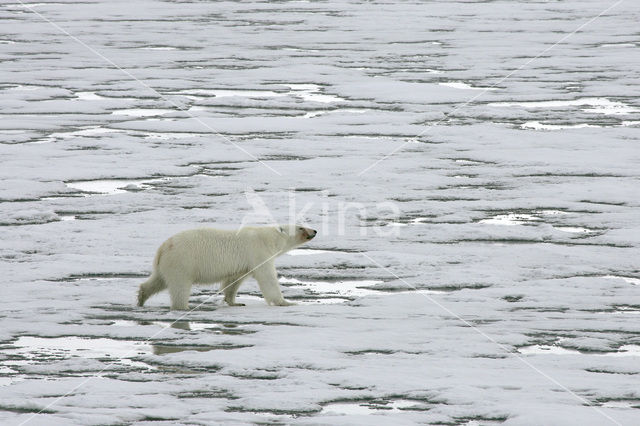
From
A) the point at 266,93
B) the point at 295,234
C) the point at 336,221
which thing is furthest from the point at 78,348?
the point at 266,93

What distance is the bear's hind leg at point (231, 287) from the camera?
6660 mm

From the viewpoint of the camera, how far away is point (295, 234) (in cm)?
706

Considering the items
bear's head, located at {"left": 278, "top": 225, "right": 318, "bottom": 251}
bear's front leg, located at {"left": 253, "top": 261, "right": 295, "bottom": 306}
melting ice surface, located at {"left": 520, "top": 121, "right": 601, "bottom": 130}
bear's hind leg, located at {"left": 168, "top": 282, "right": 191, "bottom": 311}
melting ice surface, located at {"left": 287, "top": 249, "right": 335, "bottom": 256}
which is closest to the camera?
bear's hind leg, located at {"left": 168, "top": 282, "right": 191, "bottom": 311}

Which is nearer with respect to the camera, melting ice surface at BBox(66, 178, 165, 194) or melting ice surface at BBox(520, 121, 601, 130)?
melting ice surface at BBox(66, 178, 165, 194)

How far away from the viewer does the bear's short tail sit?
21.1 feet

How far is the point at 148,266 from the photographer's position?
732 centimetres

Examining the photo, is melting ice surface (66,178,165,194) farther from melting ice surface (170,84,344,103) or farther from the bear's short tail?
melting ice surface (170,84,344,103)

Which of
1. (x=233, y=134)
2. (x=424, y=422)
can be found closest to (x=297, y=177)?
(x=233, y=134)

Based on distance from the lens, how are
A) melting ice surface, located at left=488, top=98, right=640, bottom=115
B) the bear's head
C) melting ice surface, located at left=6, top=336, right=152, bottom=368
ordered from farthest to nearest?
1. melting ice surface, located at left=488, top=98, right=640, bottom=115
2. the bear's head
3. melting ice surface, located at left=6, top=336, right=152, bottom=368

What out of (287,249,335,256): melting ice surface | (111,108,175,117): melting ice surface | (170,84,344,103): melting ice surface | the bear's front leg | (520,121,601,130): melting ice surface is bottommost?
(287,249,335,256): melting ice surface

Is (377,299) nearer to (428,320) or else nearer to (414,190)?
(428,320)

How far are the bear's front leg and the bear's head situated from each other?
47 centimetres

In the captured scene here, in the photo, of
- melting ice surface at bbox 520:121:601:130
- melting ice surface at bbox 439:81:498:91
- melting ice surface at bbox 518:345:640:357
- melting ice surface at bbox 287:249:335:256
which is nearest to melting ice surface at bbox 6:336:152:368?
melting ice surface at bbox 518:345:640:357

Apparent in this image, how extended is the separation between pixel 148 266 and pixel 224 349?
187cm
